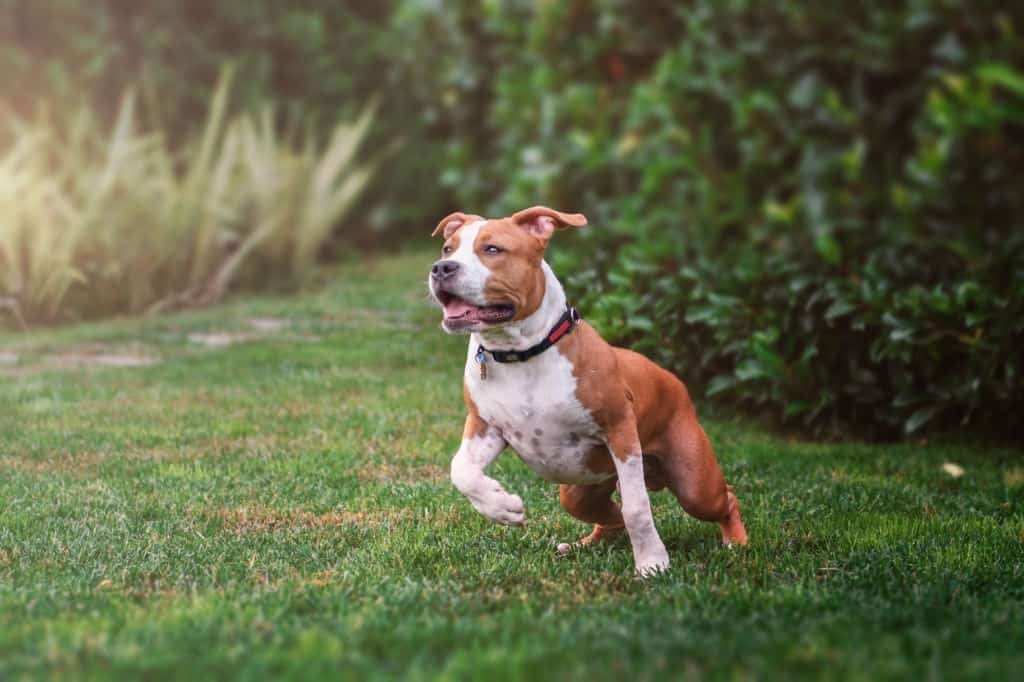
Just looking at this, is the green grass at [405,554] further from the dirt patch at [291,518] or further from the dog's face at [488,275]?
the dog's face at [488,275]

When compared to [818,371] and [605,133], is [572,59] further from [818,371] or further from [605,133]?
[818,371]

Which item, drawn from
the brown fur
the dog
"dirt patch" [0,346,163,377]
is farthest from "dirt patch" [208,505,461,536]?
"dirt patch" [0,346,163,377]

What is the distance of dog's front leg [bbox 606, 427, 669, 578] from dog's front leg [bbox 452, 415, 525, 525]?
0.33 meters

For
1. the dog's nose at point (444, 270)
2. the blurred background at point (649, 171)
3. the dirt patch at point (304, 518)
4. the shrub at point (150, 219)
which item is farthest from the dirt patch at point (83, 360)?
the dog's nose at point (444, 270)

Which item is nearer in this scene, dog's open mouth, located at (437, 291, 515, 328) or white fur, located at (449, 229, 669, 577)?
dog's open mouth, located at (437, 291, 515, 328)

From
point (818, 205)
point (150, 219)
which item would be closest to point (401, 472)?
point (818, 205)

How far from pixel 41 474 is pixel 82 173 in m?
5.74

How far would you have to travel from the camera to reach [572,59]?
8445mm

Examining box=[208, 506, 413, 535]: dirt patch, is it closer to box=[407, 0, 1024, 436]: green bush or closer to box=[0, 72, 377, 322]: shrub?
box=[407, 0, 1024, 436]: green bush

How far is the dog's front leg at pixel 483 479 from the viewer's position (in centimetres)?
406

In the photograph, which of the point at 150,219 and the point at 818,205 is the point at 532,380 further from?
the point at 150,219

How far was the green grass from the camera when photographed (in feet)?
10.1

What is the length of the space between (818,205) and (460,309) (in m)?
3.09

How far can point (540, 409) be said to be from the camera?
4.04m
